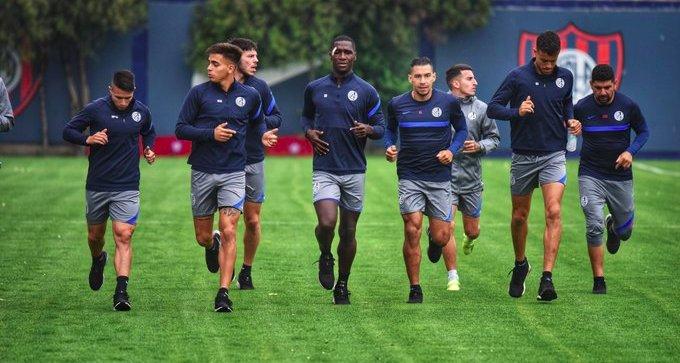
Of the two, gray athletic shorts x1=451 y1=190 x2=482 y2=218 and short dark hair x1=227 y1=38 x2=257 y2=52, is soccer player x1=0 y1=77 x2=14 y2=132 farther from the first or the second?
gray athletic shorts x1=451 y1=190 x2=482 y2=218

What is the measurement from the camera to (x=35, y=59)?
39656mm

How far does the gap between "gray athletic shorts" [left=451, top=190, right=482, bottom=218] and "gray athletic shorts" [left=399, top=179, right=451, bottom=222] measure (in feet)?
5.22

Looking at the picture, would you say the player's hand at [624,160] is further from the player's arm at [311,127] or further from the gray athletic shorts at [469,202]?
the player's arm at [311,127]

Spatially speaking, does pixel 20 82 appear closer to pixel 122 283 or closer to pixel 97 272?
pixel 97 272

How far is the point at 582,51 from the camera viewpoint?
132 feet

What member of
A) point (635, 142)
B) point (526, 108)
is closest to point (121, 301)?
point (526, 108)

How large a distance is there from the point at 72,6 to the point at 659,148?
16433 mm

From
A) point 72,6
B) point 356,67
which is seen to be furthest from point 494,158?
point 72,6

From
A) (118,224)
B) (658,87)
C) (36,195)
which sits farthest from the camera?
(658,87)

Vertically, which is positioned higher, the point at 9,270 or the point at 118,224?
the point at 118,224

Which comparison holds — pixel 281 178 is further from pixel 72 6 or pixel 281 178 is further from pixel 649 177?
pixel 72 6

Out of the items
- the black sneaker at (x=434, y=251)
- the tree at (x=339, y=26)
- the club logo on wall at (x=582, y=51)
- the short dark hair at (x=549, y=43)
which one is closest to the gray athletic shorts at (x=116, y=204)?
the black sneaker at (x=434, y=251)

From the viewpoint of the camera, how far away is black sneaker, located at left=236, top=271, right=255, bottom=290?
570 inches

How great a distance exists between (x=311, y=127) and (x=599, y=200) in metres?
2.89
